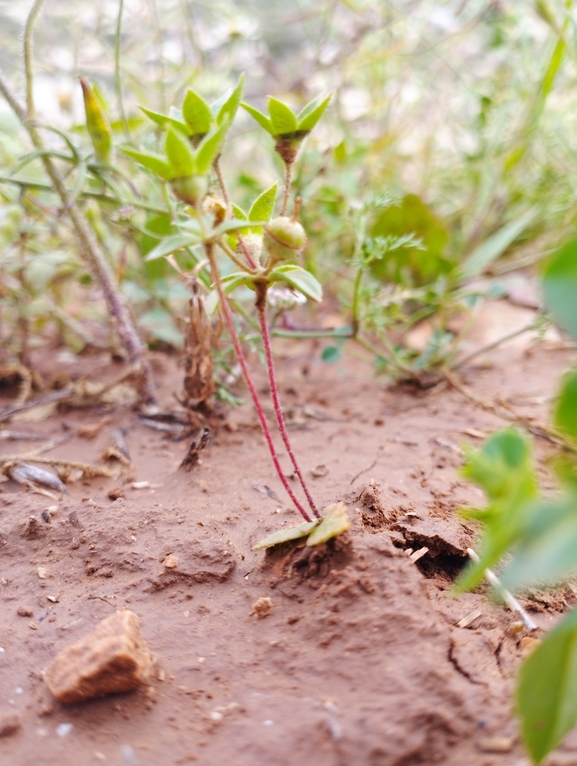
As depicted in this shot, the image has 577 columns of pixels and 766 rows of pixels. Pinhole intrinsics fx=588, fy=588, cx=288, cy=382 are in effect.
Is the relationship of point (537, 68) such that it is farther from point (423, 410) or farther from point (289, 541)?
point (289, 541)

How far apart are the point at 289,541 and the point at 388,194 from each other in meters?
0.73

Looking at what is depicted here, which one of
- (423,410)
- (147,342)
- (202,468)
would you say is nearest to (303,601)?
(202,468)

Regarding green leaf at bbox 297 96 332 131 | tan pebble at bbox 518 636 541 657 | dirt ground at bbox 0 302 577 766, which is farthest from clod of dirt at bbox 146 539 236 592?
green leaf at bbox 297 96 332 131

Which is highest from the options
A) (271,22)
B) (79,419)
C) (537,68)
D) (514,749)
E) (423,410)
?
(271,22)

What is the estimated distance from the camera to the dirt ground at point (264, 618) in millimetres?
610

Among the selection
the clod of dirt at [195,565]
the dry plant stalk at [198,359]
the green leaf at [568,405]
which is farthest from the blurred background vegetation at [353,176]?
the green leaf at [568,405]

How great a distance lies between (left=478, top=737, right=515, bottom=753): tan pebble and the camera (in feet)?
1.91

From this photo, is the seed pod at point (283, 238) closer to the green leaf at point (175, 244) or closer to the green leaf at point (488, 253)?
the green leaf at point (175, 244)

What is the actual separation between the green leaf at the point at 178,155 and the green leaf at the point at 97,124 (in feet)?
2.13

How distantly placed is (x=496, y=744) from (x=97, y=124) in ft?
4.09

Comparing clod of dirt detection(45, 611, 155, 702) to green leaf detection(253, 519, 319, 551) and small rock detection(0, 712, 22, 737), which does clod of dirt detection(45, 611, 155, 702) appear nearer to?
small rock detection(0, 712, 22, 737)

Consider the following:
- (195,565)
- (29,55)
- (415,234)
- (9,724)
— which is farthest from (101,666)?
(415,234)

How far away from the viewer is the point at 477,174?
2250 mm

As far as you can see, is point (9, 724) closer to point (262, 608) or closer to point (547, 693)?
point (262, 608)
